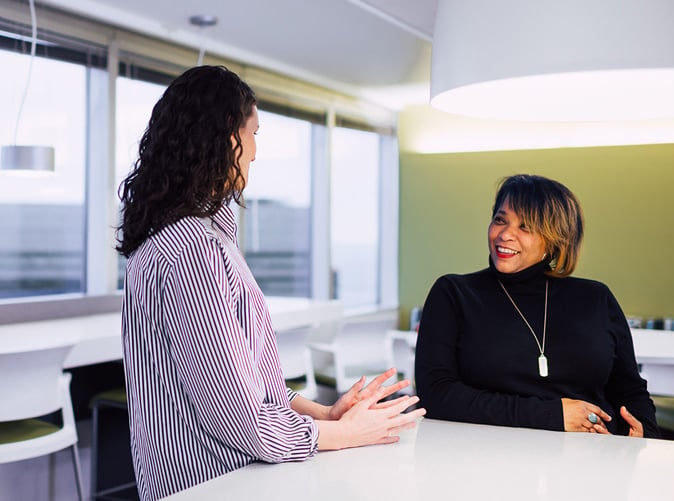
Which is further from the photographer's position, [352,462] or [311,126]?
[311,126]

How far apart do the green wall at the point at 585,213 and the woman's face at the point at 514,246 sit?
3.25 meters

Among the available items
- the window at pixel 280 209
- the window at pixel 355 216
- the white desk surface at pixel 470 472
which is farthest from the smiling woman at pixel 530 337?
the window at pixel 355 216

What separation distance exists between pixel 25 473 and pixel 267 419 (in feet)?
8.33

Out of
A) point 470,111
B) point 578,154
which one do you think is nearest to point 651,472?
point 470,111

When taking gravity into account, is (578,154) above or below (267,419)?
above

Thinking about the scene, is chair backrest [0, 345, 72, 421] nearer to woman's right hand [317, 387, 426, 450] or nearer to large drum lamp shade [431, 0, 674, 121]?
woman's right hand [317, 387, 426, 450]

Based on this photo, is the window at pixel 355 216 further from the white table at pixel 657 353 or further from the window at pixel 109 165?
the white table at pixel 657 353

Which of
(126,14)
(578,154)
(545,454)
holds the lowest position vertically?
(545,454)

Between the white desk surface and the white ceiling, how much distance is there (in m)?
3.01

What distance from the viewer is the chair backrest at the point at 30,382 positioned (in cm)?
252

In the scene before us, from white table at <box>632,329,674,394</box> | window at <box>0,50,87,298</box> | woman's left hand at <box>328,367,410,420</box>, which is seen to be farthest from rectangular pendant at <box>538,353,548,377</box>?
window at <box>0,50,87,298</box>

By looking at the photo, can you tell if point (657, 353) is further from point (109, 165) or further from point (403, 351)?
point (109, 165)

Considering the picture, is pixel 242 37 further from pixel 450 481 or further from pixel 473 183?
pixel 450 481

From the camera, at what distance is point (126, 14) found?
416 cm
